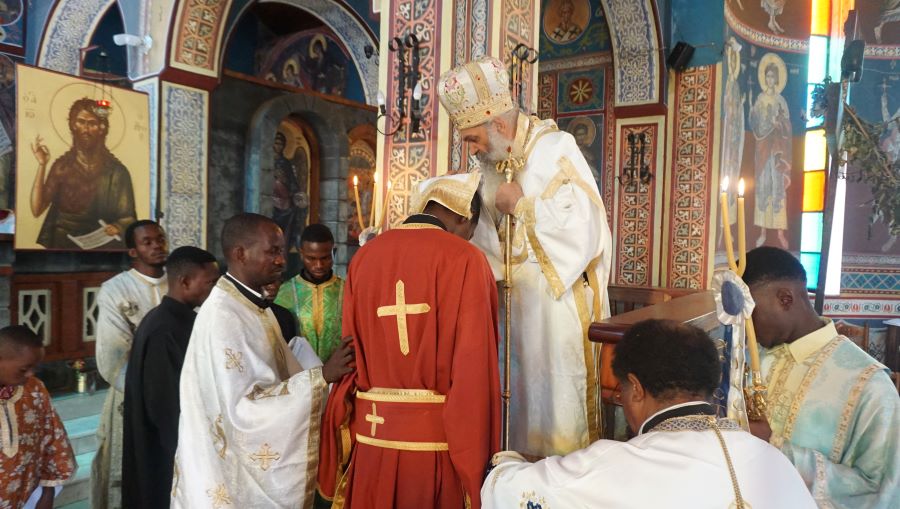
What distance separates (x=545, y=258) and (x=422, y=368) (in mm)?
746

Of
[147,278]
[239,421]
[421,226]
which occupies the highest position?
[421,226]

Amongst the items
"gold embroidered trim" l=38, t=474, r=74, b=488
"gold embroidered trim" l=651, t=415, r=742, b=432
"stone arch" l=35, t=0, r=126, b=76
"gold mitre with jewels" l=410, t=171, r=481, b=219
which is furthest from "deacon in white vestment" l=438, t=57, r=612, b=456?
"stone arch" l=35, t=0, r=126, b=76

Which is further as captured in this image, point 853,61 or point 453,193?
point 853,61

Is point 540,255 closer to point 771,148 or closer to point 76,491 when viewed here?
point 76,491

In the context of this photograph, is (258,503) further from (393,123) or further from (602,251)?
(393,123)

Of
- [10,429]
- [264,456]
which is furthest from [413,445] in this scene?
[10,429]

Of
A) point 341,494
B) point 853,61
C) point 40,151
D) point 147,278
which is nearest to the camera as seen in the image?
point 341,494

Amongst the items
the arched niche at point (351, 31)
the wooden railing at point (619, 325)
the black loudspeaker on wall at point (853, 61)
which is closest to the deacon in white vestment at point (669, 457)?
the wooden railing at point (619, 325)

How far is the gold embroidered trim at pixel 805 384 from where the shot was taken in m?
1.99

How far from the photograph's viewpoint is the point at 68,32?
8.42 m

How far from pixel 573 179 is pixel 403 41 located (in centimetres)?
205

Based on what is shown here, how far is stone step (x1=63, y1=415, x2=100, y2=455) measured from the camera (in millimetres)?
5613

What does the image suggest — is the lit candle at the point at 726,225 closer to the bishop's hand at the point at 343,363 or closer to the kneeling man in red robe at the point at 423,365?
the kneeling man in red robe at the point at 423,365

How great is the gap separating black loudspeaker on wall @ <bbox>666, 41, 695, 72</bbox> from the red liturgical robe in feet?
23.5
